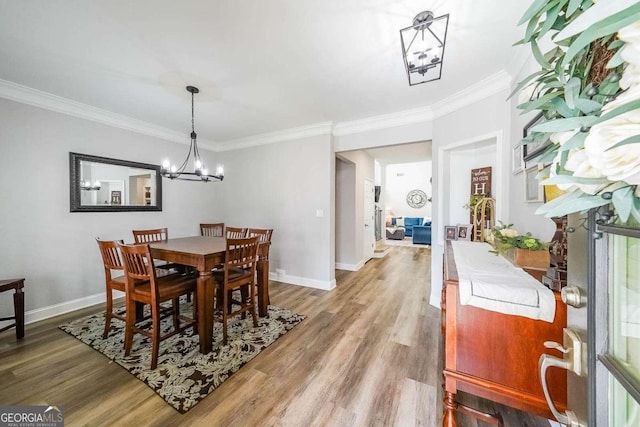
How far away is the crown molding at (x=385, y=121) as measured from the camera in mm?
3230

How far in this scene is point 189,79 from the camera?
2494 millimetres

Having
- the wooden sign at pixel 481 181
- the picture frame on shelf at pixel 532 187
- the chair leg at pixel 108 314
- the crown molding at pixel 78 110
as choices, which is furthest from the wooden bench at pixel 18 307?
the wooden sign at pixel 481 181

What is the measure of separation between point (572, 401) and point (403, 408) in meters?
1.29

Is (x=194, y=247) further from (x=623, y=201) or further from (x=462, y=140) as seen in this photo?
(x=462, y=140)

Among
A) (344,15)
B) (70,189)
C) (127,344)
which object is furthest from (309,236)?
(70,189)

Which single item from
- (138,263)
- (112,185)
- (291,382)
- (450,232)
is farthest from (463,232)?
(112,185)

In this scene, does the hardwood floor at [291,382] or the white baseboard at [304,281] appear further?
the white baseboard at [304,281]

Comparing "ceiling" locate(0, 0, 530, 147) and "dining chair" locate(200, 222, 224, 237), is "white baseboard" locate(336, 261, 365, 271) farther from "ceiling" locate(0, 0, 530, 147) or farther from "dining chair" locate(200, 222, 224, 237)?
"ceiling" locate(0, 0, 530, 147)

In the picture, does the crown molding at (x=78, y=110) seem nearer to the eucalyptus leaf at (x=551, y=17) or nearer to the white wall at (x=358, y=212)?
the white wall at (x=358, y=212)

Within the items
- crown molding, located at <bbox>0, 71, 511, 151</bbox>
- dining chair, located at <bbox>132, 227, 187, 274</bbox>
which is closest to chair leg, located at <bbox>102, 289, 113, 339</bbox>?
dining chair, located at <bbox>132, 227, 187, 274</bbox>

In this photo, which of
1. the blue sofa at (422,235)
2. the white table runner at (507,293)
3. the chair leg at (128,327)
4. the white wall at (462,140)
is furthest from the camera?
the blue sofa at (422,235)

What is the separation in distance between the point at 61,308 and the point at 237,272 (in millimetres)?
2334

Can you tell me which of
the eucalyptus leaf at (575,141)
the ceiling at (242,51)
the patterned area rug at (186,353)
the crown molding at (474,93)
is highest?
the ceiling at (242,51)

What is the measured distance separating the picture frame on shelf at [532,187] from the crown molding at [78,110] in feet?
15.8
